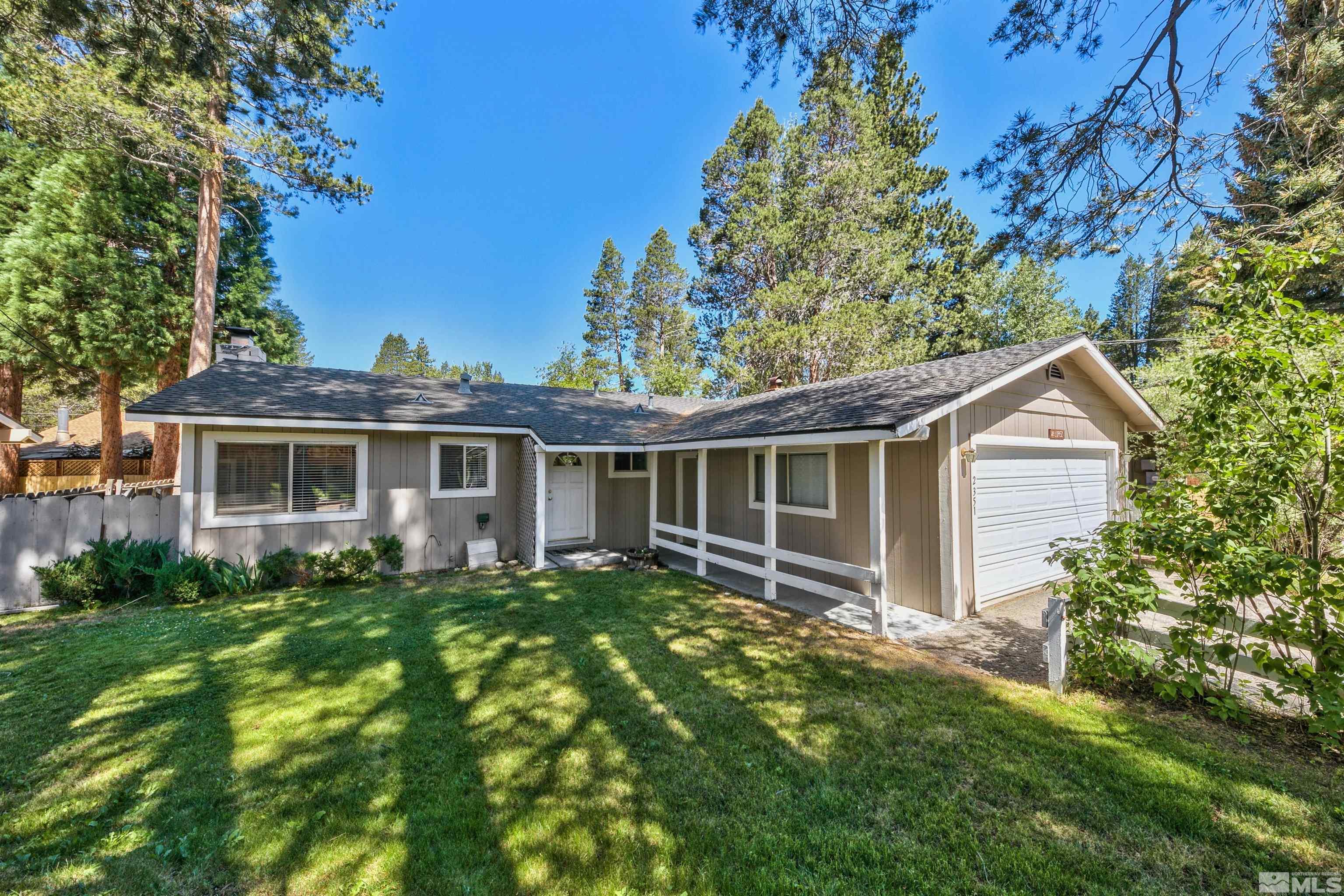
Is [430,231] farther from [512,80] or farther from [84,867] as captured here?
[84,867]

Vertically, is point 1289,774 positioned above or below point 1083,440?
below

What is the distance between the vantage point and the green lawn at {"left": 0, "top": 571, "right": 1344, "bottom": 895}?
91.2 inches

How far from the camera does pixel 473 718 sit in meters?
3.67

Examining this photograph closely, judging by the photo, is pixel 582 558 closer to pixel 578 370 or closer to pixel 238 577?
pixel 238 577

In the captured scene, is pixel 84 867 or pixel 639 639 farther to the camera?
pixel 639 639

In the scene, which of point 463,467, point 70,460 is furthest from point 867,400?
point 70,460

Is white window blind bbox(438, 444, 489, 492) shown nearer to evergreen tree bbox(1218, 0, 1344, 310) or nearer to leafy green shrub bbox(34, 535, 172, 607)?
leafy green shrub bbox(34, 535, 172, 607)

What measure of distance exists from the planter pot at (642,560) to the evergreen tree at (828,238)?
11254 millimetres

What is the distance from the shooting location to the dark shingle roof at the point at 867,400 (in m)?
5.67

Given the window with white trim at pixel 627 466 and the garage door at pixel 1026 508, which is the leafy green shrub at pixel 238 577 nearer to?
the window with white trim at pixel 627 466

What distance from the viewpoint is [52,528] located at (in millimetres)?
6285

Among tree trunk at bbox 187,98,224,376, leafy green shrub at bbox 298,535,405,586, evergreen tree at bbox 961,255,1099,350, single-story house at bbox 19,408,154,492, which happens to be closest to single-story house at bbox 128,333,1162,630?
leafy green shrub at bbox 298,535,405,586

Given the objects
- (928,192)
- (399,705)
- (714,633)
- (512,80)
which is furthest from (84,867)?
(928,192)

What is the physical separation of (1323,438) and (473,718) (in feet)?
20.6
